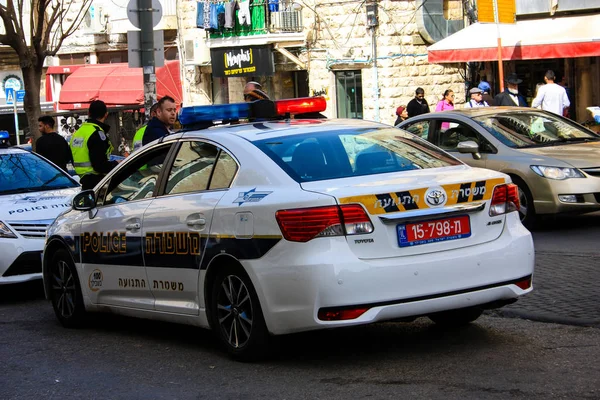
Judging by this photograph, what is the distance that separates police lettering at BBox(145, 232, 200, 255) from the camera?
24.1 feet

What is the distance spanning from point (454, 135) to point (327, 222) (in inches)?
347

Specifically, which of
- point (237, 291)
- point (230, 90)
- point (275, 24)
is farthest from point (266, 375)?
point (230, 90)

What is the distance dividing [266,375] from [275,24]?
2826 centimetres

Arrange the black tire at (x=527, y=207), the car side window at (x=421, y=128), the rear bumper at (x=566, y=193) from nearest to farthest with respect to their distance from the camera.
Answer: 1. the rear bumper at (x=566, y=193)
2. the black tire at (x=527, y=207)
3. the car side window at (x=421, y=128)

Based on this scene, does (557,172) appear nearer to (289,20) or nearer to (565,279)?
(565,279)

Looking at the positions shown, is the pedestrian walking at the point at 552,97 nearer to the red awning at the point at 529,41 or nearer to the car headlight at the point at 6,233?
the red awning at the point at 529,41

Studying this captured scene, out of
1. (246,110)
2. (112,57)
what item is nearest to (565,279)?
(246,110)

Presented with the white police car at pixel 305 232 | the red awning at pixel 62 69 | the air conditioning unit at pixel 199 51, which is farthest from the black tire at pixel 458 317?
the red awning at pixel 62 69

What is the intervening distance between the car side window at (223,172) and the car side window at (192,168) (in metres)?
0.07

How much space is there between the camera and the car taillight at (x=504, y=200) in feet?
22.9

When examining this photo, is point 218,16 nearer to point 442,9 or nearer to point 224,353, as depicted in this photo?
point 442,9

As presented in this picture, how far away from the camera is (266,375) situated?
22.2 feet

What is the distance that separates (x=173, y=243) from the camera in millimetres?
7566

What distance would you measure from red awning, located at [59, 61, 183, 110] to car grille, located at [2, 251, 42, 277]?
2821 centimetres
